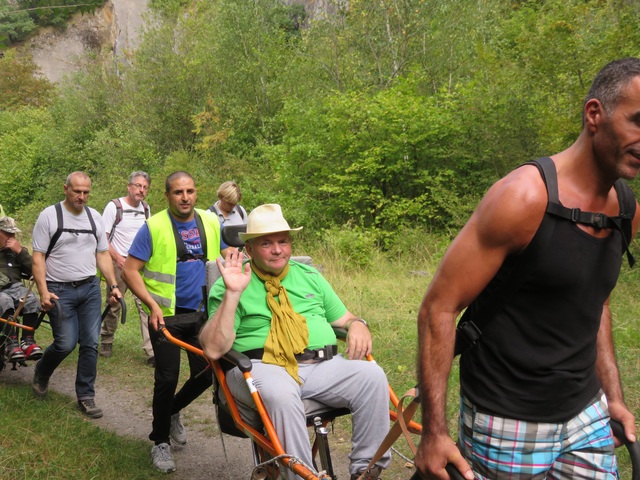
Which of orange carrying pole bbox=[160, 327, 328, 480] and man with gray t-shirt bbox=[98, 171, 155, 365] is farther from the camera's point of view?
man with gray t-shirt bbox=[98, 171, 155, 365]

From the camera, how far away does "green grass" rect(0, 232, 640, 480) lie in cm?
503

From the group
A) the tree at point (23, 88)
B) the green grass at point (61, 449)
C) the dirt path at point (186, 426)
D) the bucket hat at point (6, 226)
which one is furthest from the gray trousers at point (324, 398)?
the tree at point (23, 88)

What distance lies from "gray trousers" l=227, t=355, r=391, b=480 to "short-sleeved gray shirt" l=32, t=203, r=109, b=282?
336 cm

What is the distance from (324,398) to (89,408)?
3.63 meters

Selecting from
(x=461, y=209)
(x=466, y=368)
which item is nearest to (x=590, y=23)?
(x=461, y=209)

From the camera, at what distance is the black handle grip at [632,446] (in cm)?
236

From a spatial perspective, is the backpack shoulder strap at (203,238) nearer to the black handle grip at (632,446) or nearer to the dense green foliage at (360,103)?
the black handle grip at (632,446)

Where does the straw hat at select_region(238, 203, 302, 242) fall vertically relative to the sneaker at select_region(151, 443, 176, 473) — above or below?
above

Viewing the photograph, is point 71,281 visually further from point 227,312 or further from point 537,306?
point 537,306

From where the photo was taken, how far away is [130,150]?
26.7m

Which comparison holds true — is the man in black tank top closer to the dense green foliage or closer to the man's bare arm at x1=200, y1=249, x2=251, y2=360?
the man's bare arm at x1=200, y1=249, x2=251, y2=360

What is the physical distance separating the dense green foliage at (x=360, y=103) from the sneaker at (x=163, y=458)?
8.56 meters

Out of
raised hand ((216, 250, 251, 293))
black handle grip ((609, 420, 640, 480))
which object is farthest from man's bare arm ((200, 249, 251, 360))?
black handle grip ((609, 420, 640, 480))

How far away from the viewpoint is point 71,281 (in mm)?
6578
